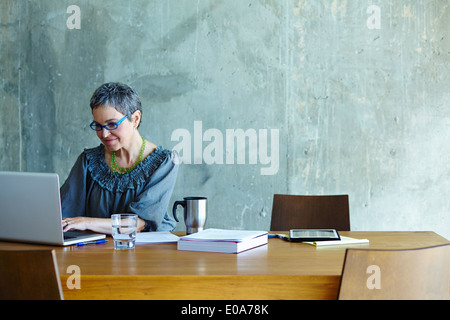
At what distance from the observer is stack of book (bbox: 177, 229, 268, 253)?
1.61m

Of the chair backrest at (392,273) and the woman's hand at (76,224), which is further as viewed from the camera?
the woman's hand at (76,224)

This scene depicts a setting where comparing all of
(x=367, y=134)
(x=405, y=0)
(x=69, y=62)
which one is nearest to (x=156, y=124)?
(x=69, y=62)

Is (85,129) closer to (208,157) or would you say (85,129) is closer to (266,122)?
(208,157)

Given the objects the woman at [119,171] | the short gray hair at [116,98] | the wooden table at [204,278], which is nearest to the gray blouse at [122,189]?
the woman at [119,171]

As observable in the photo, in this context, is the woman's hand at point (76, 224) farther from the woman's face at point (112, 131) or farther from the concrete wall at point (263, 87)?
the concrete wall at point (263, 87)

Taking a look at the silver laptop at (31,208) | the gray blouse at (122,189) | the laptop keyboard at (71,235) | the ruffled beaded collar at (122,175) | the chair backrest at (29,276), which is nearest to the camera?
the chair backrest at (29,276)

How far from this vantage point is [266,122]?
133 inches

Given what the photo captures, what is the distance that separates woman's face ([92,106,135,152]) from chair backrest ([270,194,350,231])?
2.57 feet

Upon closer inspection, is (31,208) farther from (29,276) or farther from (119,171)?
(119,171)

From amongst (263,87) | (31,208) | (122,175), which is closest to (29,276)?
(31,208)

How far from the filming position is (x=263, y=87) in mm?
3381

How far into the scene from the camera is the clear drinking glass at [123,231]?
167 cm

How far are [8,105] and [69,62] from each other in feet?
1.67

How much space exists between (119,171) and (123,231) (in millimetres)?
671
